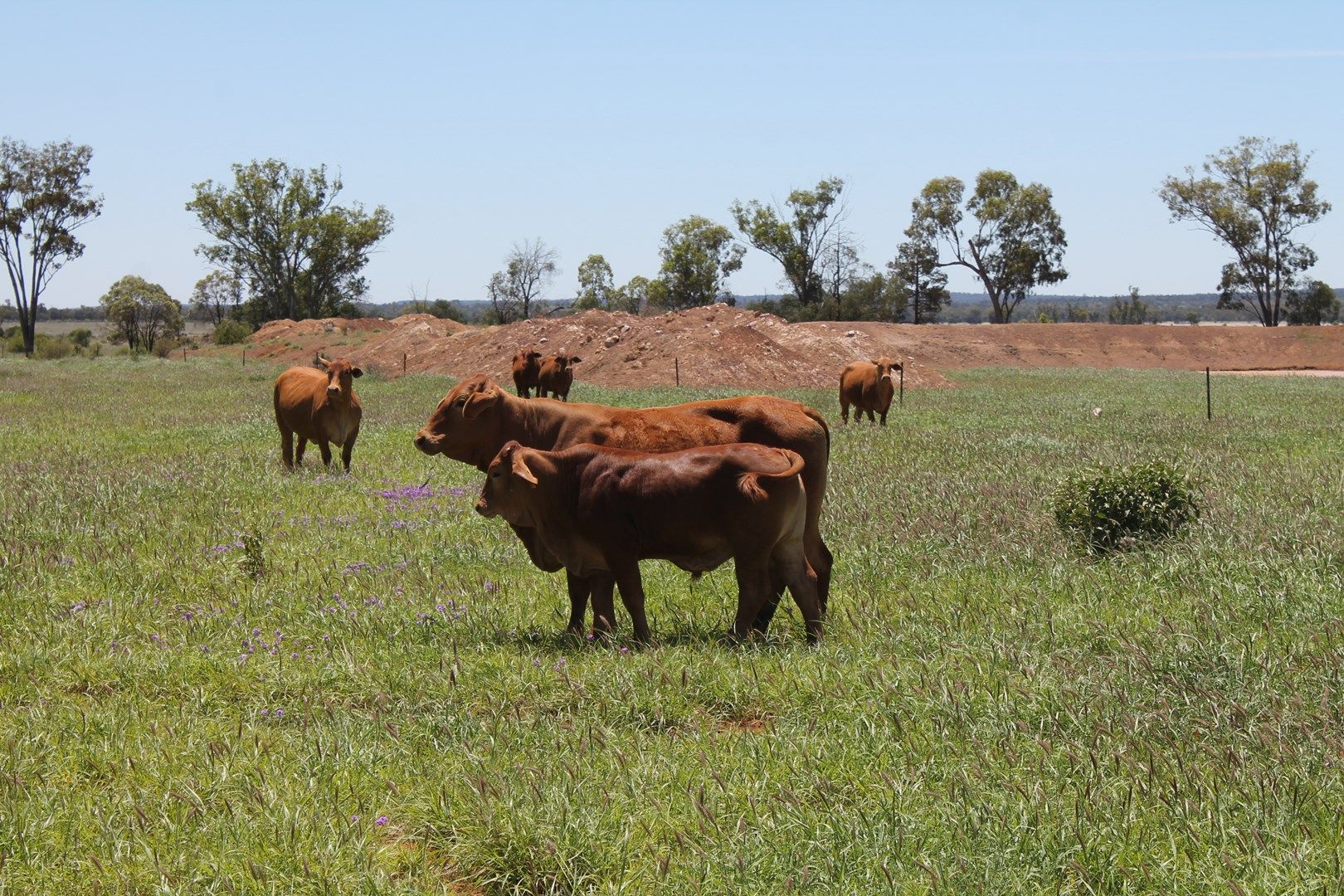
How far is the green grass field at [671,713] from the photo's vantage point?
427cm

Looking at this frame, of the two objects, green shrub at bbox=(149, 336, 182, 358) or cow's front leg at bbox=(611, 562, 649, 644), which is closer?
cow's front leg at bbox=(611, 562, 649, 644)

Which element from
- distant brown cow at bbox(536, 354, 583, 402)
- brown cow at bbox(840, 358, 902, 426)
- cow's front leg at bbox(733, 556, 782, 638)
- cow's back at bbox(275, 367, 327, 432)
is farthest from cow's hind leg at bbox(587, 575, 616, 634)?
distant brown cow at bbox(536, 354, 583, 402)

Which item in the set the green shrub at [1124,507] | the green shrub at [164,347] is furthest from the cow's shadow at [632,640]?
the green shrub at [164,347]

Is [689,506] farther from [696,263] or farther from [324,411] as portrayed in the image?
[696,263]

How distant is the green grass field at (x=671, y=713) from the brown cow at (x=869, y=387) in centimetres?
1166

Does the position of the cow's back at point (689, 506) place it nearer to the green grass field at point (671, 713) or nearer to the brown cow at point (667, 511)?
the brown cow at point (667, 511)

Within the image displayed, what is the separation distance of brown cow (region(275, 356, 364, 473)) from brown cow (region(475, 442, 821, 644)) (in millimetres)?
8620

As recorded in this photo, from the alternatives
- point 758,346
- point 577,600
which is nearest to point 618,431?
point 577,600

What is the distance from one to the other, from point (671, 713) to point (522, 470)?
6.29 feet

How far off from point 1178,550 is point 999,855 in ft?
18.9

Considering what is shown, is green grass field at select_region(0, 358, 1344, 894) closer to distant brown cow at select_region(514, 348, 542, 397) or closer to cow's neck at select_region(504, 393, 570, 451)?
cow's neck at select_region(504, 393, 570, 451)

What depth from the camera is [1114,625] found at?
6.95 m

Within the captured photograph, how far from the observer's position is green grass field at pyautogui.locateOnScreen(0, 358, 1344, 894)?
427 centimetres

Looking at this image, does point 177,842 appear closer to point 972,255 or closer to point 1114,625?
point 1114,625
